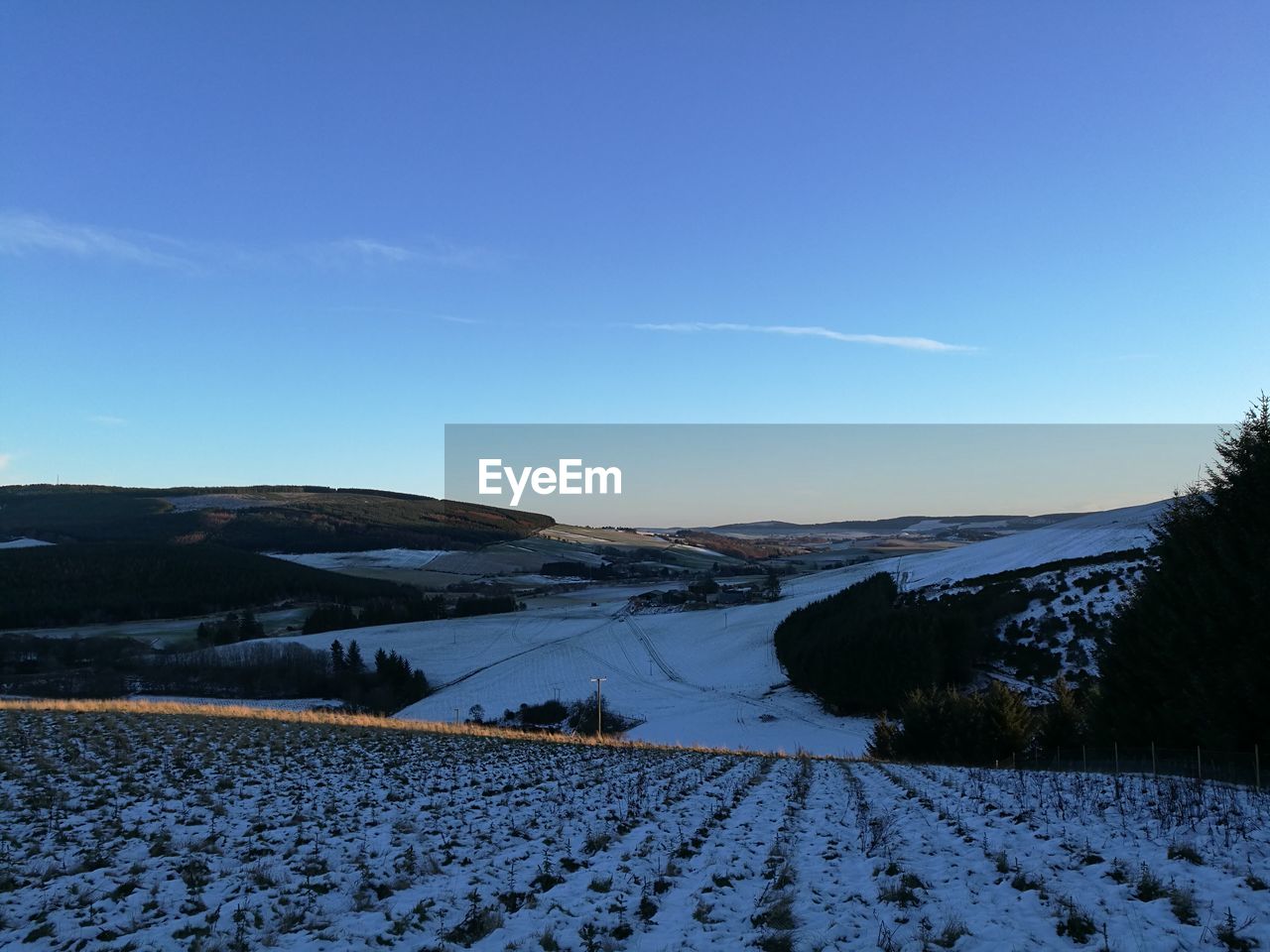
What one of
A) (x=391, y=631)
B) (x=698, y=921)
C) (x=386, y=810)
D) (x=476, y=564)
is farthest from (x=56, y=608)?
(x=698, y=921)

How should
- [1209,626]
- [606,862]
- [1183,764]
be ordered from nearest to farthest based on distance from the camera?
1. [606,862]
2. [1183,764]
3. [1209,626]

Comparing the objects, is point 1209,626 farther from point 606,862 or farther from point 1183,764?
point 606,862

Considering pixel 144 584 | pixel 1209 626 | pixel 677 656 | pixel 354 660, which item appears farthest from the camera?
pixel 144 584

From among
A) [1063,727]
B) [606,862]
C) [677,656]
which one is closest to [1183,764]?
[606,862]

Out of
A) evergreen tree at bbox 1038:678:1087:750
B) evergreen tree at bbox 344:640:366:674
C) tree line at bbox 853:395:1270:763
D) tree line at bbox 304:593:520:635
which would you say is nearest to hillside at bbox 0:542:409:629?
tree line at bbox 304:593:520:635

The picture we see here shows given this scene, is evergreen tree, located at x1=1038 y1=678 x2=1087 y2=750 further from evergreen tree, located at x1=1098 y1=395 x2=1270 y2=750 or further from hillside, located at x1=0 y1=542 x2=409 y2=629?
hillside, located at x1=0 y1=542 x2=409 y2=629

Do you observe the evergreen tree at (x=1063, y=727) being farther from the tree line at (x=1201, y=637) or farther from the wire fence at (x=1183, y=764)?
the wire fence at (x=1183, y=764)
